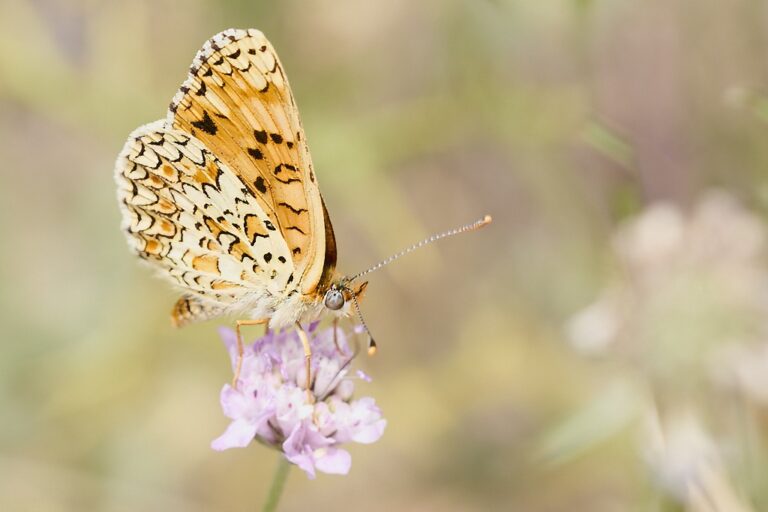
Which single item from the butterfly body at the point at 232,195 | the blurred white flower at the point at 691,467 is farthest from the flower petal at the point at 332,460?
the blurred white flower at the point at 691,467

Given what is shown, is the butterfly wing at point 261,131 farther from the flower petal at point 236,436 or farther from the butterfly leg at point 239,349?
the flower petal at point 236,436

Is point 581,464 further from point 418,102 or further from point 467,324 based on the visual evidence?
point 418,102

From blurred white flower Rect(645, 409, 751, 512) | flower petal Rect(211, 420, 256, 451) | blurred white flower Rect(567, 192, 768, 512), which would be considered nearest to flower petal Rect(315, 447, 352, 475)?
flower petal Rect(211, 420, 256, 451)

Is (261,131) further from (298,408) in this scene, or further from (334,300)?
(298,408)

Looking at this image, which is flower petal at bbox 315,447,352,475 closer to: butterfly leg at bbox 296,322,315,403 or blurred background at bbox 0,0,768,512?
butterfly leg at bbox 296,322,315,403

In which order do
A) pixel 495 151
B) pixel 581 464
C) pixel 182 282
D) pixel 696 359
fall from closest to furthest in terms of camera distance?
1. pixel 182 282
2. pixel 696 359
3. pixel 581 464
4. pixel 495 151

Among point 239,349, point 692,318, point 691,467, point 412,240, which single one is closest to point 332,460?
point 239,349

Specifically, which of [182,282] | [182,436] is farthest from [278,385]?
[182,436]
